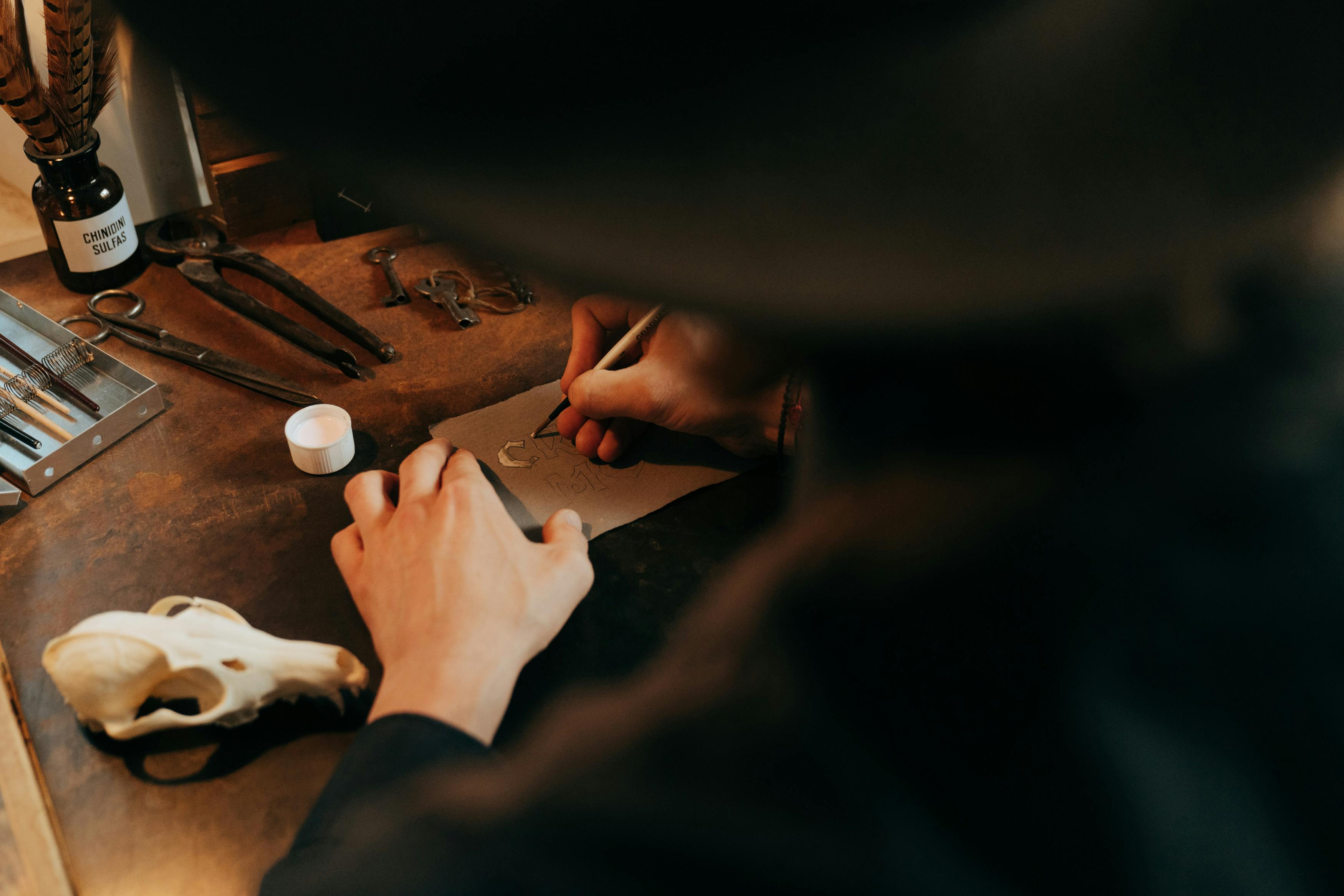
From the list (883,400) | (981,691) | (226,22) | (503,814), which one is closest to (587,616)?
(503,814)

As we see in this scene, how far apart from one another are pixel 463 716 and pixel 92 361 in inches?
26.0

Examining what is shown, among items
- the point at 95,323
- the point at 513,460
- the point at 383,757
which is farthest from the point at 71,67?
the point at 383,757

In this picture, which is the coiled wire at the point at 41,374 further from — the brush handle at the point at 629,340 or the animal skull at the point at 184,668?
the brush handle at the point at 629,340

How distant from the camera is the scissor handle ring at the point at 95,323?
1.06m

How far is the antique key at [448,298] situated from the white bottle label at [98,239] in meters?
0.34

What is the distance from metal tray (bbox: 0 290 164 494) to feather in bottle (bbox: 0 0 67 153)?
0.58ft

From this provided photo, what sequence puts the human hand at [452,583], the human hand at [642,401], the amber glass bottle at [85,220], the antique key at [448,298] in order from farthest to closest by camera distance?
the antique key at [448,298]
the amber glass bottle at [85,220]
the human hand at [642,401]
the human hand at [452,583]

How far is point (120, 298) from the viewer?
44.3 inches

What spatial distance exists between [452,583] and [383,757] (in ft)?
0.54

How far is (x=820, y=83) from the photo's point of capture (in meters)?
0.12

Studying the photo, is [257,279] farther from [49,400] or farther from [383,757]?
[383,757]

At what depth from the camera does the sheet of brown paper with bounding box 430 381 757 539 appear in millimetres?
905

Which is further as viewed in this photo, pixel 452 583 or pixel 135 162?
pixel 135 162

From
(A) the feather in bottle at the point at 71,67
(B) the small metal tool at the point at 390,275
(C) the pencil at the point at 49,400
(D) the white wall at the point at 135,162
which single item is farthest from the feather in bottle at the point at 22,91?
(B) the small metal tool at the point at 390,275
